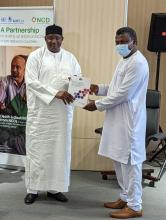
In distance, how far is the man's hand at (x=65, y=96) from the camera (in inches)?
133

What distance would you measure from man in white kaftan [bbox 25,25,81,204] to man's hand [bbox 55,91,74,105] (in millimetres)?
29

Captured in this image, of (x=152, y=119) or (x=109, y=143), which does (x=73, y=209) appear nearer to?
(x=109, y=143)

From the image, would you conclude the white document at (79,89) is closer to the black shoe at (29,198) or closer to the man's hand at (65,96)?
the man's hand at (65,96)

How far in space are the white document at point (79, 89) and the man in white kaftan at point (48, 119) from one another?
3.1 inches

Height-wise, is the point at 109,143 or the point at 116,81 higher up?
the point at 116,81

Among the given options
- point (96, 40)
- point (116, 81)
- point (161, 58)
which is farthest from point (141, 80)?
point (161, 58)

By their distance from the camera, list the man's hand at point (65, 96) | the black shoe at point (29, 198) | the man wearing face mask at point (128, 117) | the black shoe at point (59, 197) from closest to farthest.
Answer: the man wearing face mask at point (128, 117) < the man's hand at point (65, 96) < the black shoe at point (29, 198) < the black shoe at point (59, 197)

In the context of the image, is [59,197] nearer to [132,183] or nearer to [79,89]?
[132,183]

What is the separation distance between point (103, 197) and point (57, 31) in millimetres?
1684

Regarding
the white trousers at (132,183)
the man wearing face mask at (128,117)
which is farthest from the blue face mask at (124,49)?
the white trousers at (132,183)

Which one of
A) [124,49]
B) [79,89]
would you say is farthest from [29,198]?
[124,49]

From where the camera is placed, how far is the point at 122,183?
136 inches

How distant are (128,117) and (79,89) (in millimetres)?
528

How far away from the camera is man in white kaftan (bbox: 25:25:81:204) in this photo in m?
3.47
